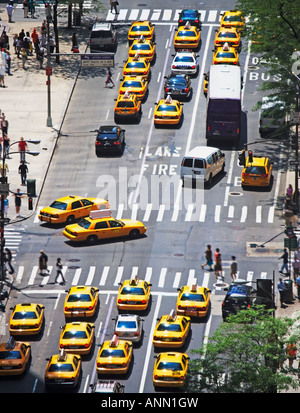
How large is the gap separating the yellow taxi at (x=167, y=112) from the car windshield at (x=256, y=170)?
978cm

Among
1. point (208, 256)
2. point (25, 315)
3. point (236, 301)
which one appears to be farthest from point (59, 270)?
point (236, 301)

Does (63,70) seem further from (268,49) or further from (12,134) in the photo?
(268,49)

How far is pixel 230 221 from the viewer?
7775cm

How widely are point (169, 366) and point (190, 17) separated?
49.6 m

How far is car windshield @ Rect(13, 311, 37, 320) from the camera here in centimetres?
6562

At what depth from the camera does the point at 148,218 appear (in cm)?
7856

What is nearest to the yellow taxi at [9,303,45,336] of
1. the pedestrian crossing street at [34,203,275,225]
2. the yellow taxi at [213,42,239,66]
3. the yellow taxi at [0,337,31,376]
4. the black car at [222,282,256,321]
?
the yellow taxi at [0,337,31,376]

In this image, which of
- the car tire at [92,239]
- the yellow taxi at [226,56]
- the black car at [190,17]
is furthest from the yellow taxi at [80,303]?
the black car at [190,17]

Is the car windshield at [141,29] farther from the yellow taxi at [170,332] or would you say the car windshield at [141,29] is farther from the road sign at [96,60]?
the yellow taxi at [170,332]

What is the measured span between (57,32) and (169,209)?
977 inches

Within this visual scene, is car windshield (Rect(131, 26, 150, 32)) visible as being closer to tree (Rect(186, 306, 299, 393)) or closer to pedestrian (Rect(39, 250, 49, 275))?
pedestrian (Rect(39, 250, 49, 275))

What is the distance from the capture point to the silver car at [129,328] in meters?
64.3

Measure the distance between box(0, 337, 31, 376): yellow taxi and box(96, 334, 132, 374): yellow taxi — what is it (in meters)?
3.57
